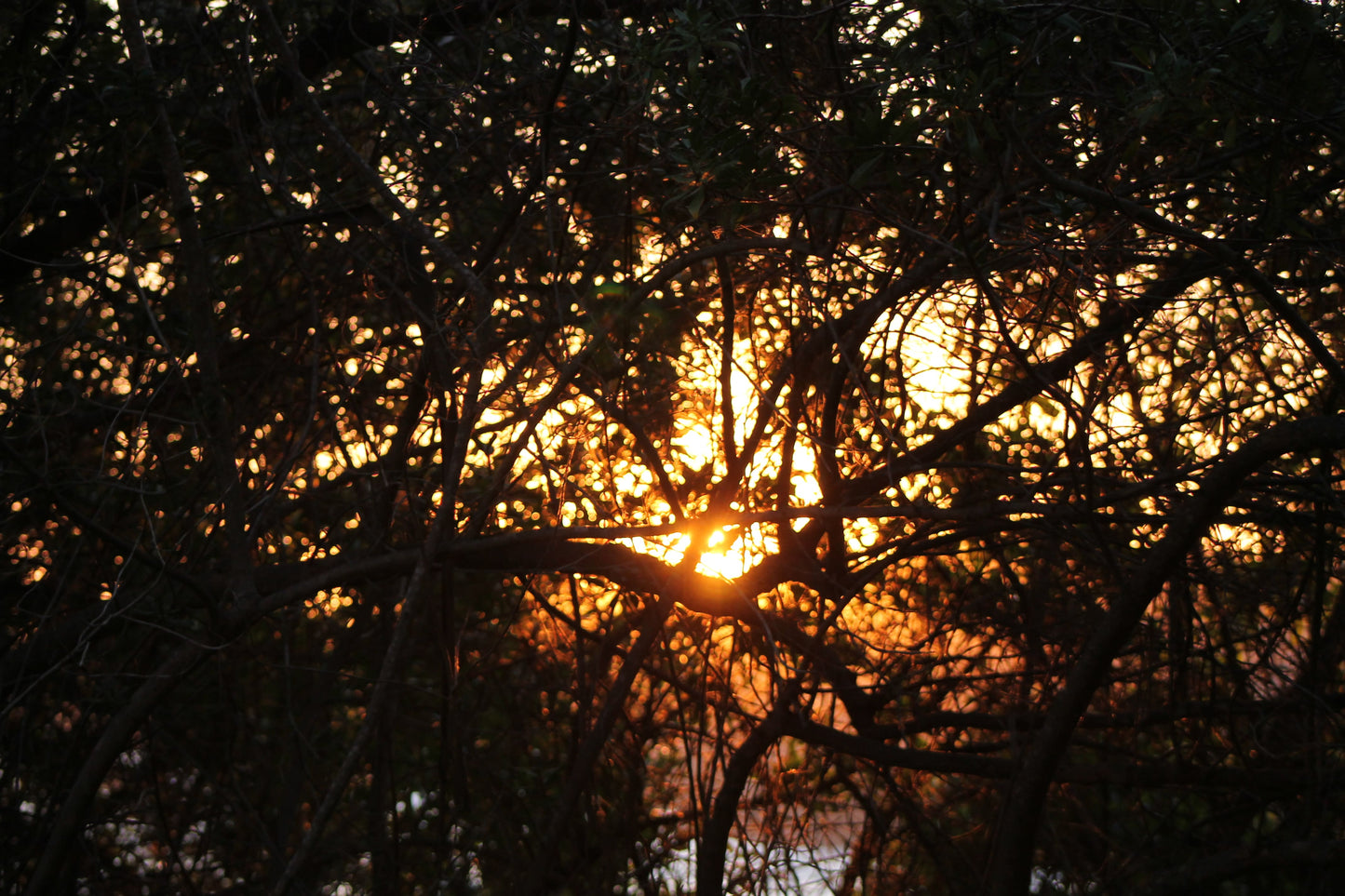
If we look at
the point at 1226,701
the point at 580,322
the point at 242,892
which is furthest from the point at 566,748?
the point at 1226,701

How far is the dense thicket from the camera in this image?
8.27 feet

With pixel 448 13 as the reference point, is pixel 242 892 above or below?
below

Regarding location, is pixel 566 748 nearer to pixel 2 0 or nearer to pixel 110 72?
pixel 110 72

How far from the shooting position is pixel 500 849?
13.2 ft

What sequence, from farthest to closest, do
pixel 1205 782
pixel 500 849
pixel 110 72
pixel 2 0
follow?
pixel 500 849 → pixel 2 0 → pixel 110 72 → pixel 1205 782

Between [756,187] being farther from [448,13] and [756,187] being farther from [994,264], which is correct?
[448,13]

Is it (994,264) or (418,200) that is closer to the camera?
(994,264)

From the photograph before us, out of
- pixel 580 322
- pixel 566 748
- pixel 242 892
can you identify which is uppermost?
pixel 580 322

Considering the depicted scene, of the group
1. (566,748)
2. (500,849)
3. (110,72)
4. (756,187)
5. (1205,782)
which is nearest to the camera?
(756,187)

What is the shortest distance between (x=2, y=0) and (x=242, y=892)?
3.06m

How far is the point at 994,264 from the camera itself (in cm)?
258

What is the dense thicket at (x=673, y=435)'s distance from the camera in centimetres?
252

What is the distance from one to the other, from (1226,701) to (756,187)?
6.51 ft

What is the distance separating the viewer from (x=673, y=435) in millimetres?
3582
